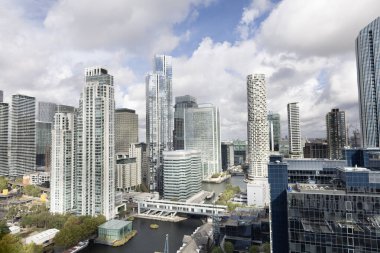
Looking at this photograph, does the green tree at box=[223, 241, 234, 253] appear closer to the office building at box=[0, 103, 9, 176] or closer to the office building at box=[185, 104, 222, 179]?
the office building at box=[185, 104, 222, 179]

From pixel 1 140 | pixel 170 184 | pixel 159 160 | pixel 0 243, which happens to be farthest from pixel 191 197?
pixel 1 140

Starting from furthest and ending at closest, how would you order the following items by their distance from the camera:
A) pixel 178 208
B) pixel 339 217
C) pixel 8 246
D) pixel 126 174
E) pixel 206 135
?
1. pixel 206 135
2. pixel 126 174
3. pixel 178 208
4. pixel 8 246
5. pixel 339 217

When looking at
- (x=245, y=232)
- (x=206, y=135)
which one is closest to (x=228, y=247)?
(x=245, y=232)

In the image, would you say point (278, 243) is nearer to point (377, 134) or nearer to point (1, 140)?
point (377, 134)

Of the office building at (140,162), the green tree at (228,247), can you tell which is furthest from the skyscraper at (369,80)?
the office building at (140,162)

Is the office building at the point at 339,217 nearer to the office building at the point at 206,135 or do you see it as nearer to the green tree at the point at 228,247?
the green tree at the point at 228,247

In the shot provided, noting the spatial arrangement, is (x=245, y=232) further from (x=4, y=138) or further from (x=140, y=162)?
(x=4, y=138)
